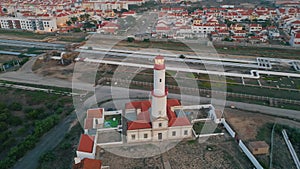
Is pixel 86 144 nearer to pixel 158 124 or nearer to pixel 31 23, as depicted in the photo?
pixel 158 124

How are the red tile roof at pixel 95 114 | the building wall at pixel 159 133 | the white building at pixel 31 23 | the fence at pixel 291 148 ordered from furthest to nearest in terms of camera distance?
1. the white building at pixel 31 23
2. the red tile roof at pixel 95 114
3. the building wall at pixel 159 133
4. the fence at pixel 291 148

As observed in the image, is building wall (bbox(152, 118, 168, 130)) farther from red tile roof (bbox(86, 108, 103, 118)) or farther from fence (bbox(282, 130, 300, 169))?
fence (bbox(282, 130, 300, 169))

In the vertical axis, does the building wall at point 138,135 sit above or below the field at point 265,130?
above

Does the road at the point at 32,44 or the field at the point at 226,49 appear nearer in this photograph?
the field at the point at 226,49

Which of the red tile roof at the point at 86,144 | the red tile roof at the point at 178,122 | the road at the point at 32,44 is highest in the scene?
the road at the point at 32,44

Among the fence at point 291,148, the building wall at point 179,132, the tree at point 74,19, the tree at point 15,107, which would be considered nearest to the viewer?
the fence at point 291,148

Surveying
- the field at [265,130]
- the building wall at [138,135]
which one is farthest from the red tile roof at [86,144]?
the field at [265,130]

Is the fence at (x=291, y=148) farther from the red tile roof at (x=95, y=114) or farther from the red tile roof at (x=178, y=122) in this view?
the red tile roof at (x=95, y=114)

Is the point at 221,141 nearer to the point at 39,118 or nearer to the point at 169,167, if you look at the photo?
the point at 169,167
